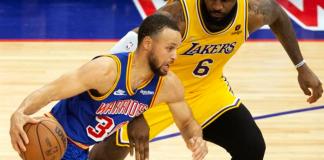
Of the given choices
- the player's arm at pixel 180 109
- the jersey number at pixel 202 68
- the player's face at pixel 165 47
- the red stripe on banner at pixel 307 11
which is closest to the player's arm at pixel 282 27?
the jersey number at pixel 202 68

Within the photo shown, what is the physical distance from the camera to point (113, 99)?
4547 mm

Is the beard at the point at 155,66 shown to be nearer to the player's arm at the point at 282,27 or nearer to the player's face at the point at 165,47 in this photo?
the player's face at the point at 165,47

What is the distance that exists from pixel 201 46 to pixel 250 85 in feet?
11.3

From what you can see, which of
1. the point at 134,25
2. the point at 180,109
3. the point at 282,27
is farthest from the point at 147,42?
the point at 134,25

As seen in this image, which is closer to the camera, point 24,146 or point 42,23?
point 24,146

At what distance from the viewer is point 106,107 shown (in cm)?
457

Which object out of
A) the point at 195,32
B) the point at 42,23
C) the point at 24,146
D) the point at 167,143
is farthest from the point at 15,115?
the point at 42,23

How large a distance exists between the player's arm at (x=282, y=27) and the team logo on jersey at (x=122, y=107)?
1148mm

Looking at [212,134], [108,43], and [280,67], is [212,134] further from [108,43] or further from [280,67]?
[108,43]

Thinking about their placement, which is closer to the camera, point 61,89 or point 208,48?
point 61,89

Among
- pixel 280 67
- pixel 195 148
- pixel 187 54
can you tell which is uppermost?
pixel 187 54

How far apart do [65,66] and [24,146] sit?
4.78 meters

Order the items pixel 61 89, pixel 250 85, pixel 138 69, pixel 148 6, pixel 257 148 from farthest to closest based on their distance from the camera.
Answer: pixel 148 6 < pixel 250 85 < pixel 257 148 < pixel 138 69 < pixel 61 89

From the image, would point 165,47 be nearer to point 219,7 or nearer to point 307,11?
point 219,7
